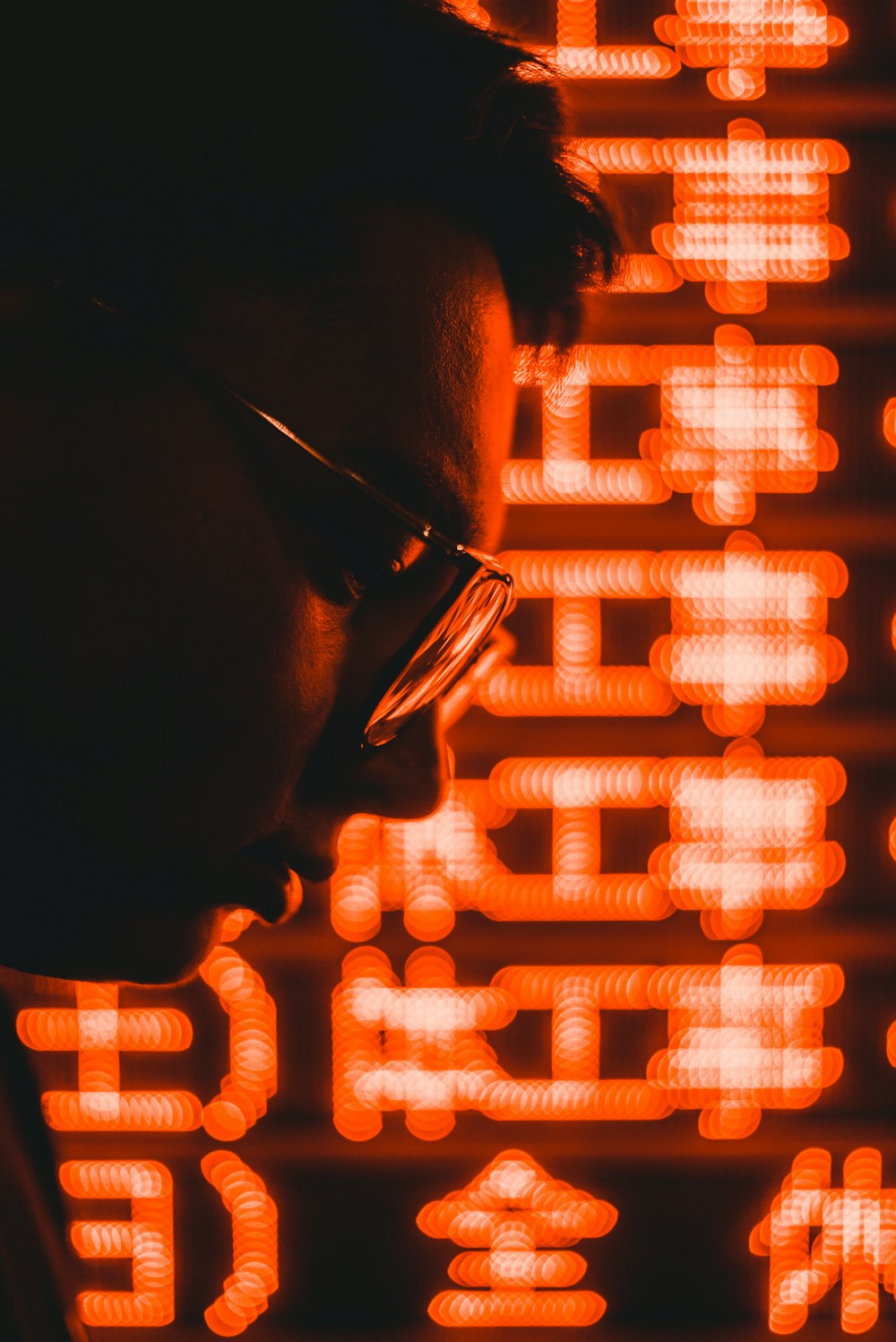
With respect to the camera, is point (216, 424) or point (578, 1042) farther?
point (578, 1042)

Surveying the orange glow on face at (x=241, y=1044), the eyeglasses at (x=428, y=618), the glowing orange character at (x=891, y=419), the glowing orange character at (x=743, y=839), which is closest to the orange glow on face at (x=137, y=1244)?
the orange glow on face at (x=241, y=1044)

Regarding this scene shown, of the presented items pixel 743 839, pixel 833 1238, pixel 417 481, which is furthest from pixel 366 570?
pixel 833 1238

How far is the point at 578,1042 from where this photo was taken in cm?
121

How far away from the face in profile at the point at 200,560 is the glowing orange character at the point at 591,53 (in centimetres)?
74

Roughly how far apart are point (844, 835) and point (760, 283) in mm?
675

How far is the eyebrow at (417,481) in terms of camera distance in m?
0.51

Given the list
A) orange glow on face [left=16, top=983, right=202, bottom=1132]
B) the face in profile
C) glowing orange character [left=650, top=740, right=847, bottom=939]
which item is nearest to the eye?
the face in profile

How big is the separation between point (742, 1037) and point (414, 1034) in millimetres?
392

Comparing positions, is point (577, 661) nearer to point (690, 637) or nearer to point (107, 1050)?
point (690, 637)

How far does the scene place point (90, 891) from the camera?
1.76ft

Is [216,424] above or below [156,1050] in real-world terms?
above

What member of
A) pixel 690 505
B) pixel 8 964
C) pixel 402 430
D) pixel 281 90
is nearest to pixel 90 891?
pixel 8 964

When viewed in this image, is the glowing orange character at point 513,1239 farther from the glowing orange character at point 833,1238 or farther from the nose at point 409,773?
the nose at point 409,773

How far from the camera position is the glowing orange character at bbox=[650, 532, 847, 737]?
118cm
